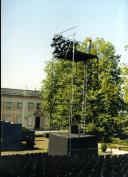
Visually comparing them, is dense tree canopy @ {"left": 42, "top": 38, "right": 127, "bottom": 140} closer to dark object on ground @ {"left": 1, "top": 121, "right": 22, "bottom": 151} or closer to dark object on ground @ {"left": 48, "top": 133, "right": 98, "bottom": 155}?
dark object on ground @ {"left": 1, "top": 121, "right": 22, "bottom": 151}

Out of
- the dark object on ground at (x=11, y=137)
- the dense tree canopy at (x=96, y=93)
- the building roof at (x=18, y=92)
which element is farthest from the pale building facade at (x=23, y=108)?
the dark object on ground at (x=11, y=137)

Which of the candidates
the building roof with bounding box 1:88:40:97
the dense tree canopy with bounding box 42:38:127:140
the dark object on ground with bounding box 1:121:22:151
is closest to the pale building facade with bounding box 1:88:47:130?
the building roof with bounding box 1:88:40:97

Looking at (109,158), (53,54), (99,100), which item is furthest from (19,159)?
(99,100)

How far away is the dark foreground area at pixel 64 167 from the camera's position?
1330cm

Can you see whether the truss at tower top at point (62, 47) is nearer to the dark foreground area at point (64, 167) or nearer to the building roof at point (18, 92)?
the dark foreground area at point (64, 167)

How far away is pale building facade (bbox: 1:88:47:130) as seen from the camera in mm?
61531

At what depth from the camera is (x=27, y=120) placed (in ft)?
211

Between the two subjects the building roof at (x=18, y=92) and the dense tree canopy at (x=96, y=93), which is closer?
the dense tree canopy at (x=96, y=93)

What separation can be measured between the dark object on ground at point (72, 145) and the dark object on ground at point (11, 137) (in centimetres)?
1040

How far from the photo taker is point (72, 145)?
21.6m

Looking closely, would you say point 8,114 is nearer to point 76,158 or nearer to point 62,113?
point 62,113

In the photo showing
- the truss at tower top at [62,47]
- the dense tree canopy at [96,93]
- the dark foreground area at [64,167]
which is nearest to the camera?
the dark foreground area at [64,167]

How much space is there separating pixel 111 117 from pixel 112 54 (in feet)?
24.6

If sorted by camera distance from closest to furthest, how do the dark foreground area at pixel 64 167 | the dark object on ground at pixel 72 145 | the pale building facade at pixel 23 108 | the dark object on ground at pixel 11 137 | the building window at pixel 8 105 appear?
the dark foreground area at pixel 64 167 → the dark object on ground at pixel 72 145 → the dark object on ground at pixel 11 137 → the pale building facade at pixel 23 108 → the building window at pixel 8 105
